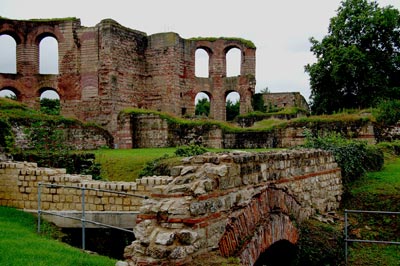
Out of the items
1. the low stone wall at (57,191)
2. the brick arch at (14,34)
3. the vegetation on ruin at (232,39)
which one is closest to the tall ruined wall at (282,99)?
the vegetation on ruin at (232,39)

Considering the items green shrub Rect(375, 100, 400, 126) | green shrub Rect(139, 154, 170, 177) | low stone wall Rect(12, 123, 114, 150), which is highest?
green shrub Rect(375, 100, 400, 126)

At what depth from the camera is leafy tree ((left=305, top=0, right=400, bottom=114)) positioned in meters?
31.4

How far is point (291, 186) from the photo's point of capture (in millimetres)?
8234

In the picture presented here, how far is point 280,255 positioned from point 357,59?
25241 millimetres

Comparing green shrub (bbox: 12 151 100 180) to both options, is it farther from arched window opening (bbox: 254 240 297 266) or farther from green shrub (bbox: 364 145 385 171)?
green shrub (bbox: 364 145 385 171)

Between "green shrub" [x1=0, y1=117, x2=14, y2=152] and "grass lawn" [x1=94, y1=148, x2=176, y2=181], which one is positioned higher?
"green shrub" [x1=0, y1=117, x2=14, y2=152]

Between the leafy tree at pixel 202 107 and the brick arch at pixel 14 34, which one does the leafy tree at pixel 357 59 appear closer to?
the brick arch at pixel 14 34

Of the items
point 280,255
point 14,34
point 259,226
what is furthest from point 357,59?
point 259,226

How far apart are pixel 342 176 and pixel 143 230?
8100 mm

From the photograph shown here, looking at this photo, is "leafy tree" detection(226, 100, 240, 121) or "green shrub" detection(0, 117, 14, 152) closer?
"green shrub" detection(0, 117, 14, 152)

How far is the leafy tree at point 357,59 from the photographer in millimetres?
31422

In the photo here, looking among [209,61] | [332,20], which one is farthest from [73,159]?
[332,20]

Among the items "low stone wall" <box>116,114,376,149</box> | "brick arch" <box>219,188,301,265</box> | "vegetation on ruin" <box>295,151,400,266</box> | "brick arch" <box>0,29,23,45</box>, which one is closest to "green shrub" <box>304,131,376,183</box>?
"vegetation on ruin" <box>295,151,400,266</box>

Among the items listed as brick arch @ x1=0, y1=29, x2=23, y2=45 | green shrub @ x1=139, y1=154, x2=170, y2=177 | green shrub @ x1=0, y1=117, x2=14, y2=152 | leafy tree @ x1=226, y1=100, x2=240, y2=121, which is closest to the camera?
green shrub @ x1=139, y1=154, x2=170, y2=177
